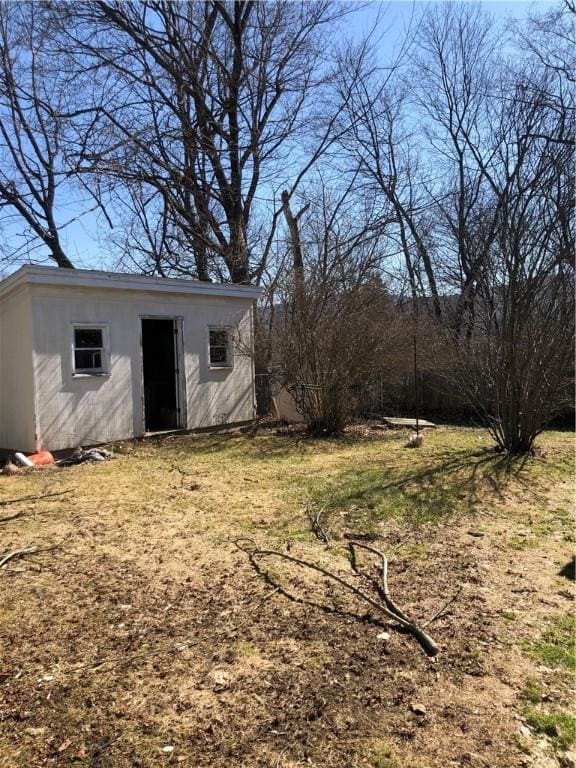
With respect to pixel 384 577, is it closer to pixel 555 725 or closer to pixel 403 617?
pixel 403 617

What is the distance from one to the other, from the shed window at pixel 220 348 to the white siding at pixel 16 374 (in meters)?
3.57

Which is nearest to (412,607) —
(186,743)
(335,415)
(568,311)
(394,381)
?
(186,743)

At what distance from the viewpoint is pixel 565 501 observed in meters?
5.47

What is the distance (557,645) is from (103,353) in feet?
26.7

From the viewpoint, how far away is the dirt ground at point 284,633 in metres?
2.09

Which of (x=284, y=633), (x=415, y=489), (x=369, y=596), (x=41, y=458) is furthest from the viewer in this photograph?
(x=41, y=458)

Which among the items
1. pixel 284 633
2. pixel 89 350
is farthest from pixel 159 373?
pixel 284 633

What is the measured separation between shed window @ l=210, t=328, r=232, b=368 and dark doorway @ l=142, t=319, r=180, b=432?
0.88 metres

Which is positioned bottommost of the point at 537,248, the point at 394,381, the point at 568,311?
the point at 394,381

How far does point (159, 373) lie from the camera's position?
40.3 feet

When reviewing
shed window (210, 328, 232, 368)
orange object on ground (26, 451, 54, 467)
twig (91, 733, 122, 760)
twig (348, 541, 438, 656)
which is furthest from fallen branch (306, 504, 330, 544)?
shed window (210, 328, 232, 368)

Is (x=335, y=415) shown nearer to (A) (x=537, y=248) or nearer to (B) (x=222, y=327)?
(B) (x=222, y=327)

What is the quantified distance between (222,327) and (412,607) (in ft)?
28.3

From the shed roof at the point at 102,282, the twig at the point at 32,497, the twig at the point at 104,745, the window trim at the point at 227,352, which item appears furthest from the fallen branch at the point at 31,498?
the window trim at the point at 227,352
